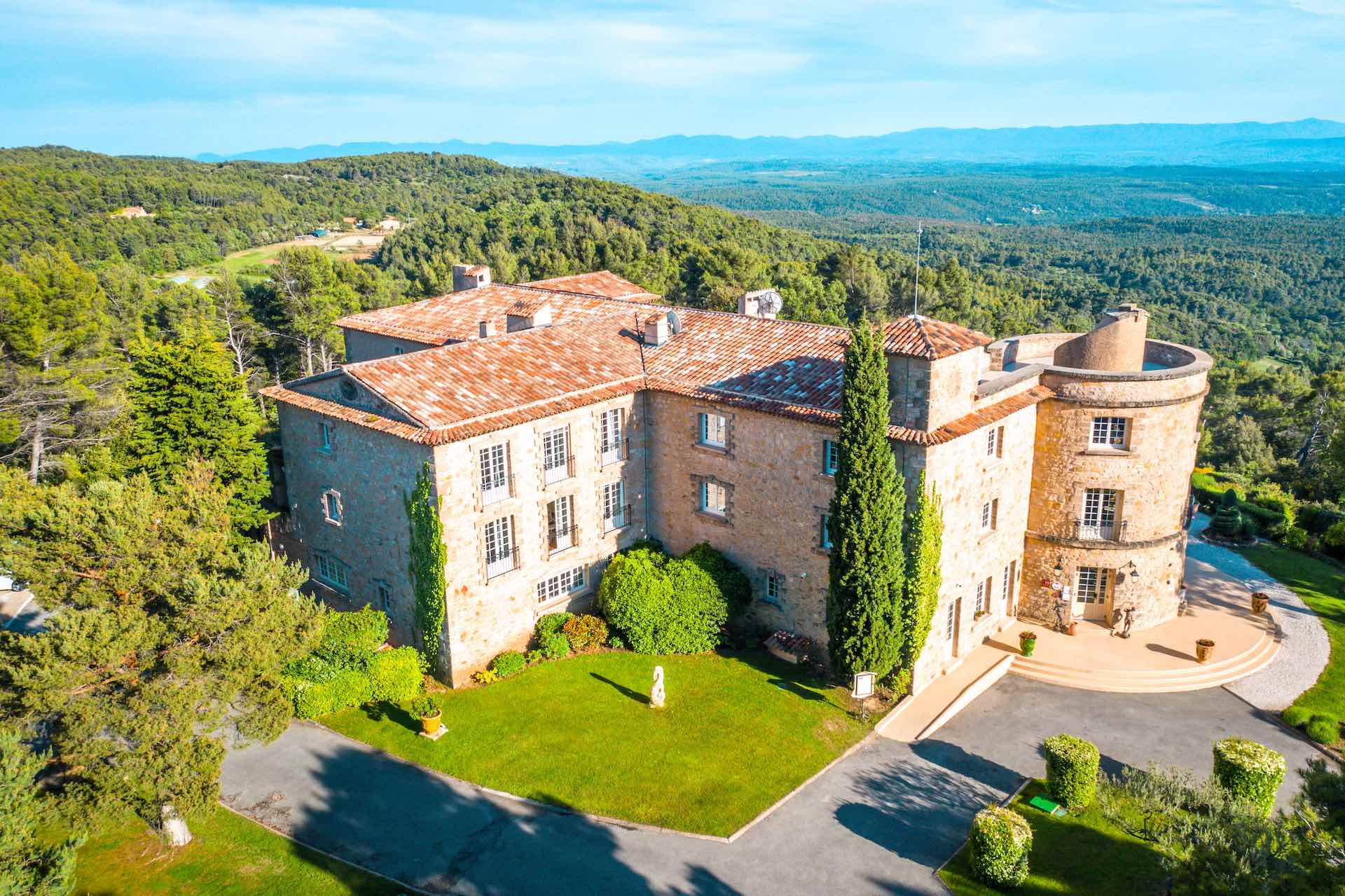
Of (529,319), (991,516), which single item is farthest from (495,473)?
(991,516)

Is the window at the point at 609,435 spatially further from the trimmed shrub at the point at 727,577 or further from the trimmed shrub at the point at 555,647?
the trimmed shrub at the point at 555,647

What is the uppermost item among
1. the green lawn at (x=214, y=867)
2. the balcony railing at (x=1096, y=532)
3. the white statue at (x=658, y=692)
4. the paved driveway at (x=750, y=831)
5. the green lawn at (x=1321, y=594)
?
the balcony railing at (x=1096, y=532)

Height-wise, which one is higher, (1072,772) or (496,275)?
(496,275)

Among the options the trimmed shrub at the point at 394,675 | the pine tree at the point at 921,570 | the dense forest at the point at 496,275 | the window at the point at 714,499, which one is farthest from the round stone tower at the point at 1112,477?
the dense forest at the point at 496,275

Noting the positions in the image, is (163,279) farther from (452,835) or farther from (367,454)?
(452,835)

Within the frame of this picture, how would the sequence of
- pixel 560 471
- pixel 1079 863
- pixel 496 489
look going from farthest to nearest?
pixel 560 471 → pixel 496 489 → pixel 1079 863

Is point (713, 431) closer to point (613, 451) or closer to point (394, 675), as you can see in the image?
point (613, 451)

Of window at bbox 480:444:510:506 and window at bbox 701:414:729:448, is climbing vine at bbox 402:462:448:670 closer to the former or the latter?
window at bbox 480:444:510:506
